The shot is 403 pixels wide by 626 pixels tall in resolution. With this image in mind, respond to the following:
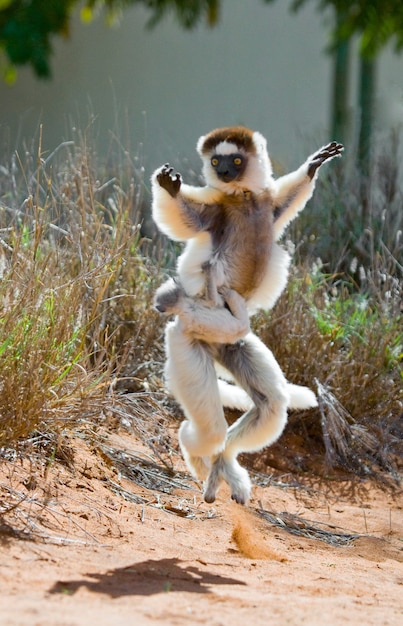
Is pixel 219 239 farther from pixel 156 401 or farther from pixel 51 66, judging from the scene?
pixel 51 66

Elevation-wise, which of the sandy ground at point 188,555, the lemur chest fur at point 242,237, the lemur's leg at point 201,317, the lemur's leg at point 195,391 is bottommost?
the sandy ground at point 188,555

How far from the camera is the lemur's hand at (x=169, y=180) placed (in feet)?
15.7

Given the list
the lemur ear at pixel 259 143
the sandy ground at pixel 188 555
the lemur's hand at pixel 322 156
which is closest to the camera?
the sandy ground at pixel 188 555

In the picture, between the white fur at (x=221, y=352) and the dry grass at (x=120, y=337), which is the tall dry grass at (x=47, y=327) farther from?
the white fur at (x=221, y=352)

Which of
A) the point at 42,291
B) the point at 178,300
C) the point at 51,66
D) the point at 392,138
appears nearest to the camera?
the point at 178,300

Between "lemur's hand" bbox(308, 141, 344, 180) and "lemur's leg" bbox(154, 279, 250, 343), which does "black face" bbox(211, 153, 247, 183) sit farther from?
"lemur's leg" bbox(154, 279, 250, 343)

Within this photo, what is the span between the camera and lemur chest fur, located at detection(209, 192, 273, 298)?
16.6 ft

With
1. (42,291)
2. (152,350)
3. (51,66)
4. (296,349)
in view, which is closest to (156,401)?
(152,350)

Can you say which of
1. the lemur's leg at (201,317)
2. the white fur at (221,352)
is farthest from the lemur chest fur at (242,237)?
the lemur's leg at (201,317)

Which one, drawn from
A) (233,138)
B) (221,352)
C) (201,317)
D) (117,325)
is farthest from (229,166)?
(117,325)

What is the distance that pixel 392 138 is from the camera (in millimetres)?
10055

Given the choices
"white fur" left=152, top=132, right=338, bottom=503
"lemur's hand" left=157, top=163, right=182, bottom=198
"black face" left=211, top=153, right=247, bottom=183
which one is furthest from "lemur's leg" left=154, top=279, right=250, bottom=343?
"black face" left=211, top=153, right=247, bottom=183

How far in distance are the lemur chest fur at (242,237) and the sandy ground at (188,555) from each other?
58.1 inches

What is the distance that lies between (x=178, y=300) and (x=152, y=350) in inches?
91.0
